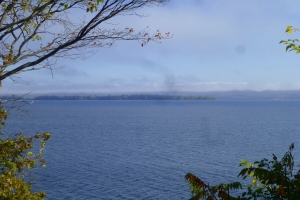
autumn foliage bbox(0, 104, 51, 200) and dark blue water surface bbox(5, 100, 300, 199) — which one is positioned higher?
autumn foliage bbox(0, 104, 51, 200)

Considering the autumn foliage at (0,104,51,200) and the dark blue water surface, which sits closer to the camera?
the autumn foliage at (0,104,51,200)

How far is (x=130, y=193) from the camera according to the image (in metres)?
24.1

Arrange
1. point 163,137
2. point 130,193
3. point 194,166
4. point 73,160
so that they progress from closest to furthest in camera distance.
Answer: point 130,193, point 194,166, point 73,160, point 163,137

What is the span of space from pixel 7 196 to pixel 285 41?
529 centimetres

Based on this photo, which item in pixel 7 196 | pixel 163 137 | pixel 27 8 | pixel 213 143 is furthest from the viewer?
pixel 163 137

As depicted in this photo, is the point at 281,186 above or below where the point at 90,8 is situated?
below

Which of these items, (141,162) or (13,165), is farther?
(141,162)

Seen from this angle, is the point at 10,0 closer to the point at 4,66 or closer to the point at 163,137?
the point at 4,66

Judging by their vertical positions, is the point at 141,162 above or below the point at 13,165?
below

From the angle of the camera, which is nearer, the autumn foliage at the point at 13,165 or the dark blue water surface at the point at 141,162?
the autumn foliage at the point at 13,165

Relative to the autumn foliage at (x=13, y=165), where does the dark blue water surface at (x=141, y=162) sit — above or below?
below

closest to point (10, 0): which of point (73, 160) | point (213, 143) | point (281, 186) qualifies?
point (281, 186)

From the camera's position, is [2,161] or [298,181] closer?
[298,181]

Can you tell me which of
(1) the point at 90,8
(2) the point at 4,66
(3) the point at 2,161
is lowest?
(3) the point at 2,161
